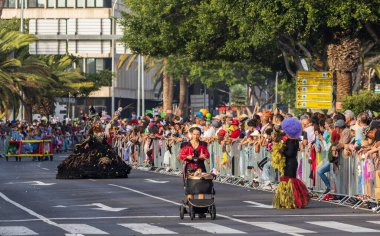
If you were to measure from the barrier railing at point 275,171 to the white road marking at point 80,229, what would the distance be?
21.5 feet

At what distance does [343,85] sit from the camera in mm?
49844

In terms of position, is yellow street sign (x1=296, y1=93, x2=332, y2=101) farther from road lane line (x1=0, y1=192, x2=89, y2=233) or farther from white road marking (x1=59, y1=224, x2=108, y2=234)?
white road marking (x1=59, y1=224, x2=108, y2=234)

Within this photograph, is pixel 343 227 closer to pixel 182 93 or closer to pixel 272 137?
pixel 272 137

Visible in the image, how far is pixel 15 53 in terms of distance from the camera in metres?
84.9

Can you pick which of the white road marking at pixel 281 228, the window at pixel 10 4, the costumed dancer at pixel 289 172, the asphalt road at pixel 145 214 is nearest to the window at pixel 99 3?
A: the window at pixel 10 4

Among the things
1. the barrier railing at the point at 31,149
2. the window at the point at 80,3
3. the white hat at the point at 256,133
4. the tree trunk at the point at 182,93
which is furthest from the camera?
the window at the point at 80,3

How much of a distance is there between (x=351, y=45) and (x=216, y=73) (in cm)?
5539

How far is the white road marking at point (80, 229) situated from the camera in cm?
2125

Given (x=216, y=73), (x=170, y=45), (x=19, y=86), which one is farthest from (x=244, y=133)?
(x=216, y=73)

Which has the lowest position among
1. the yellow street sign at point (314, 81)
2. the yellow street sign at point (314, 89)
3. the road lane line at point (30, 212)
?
the road lane line at point (30, 212)

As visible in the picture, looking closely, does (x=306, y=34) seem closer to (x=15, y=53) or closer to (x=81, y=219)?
(x=81, y=219)

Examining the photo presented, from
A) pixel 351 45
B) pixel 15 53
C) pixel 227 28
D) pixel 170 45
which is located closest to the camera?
pixel 351 45

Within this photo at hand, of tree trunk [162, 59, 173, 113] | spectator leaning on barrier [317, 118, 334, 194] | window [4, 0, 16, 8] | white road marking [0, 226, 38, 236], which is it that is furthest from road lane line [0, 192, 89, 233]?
window [4, 0, 16, 8]

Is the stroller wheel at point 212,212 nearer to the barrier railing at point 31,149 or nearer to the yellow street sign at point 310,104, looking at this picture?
the yellow street sign at point 310,104
